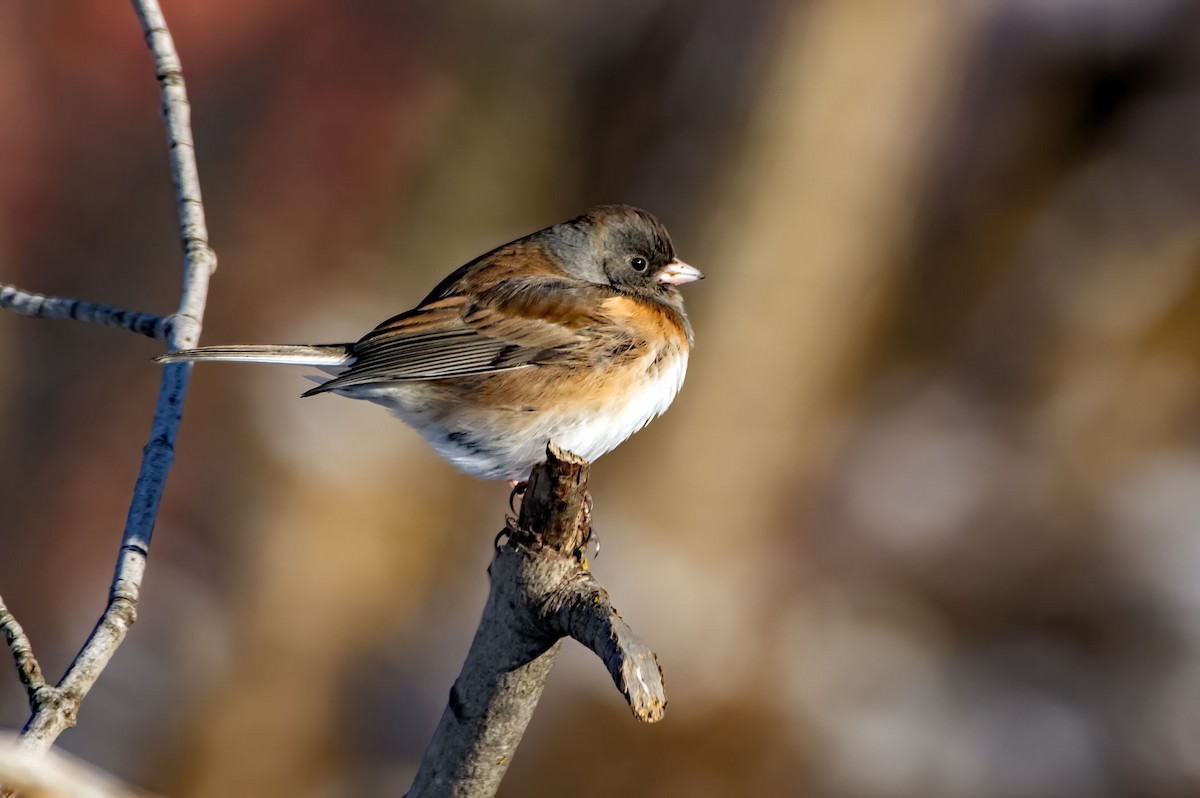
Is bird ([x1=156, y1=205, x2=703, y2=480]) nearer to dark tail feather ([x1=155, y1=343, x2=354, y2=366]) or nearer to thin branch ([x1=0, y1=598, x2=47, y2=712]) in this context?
dark tail feather ([x1=155, y1=343, x2=354, y2=366])

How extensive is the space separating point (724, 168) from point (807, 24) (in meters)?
0.79

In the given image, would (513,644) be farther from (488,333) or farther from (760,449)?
(760,449)

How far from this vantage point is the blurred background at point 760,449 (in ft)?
17.9

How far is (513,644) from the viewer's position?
1988 millimetres

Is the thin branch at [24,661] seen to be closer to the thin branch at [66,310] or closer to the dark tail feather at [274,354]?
the dark tail feather at [274,354]

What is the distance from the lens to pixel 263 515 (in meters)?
5.93

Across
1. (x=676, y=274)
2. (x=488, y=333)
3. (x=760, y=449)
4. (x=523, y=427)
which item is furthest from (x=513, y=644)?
(x=760, y=449)

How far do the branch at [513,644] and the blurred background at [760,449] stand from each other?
11.1 ft

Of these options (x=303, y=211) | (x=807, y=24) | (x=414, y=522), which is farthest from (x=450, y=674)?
(x=807, y=24)

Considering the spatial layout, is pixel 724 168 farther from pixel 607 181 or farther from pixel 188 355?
pixel 188 355

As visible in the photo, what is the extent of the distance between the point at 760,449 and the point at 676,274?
2.57m

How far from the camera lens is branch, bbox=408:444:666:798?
1975 mm

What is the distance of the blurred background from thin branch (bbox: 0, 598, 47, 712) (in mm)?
3807

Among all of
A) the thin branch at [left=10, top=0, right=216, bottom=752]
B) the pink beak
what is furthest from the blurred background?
the thin branch at [left=10, top=0, right=216, bottom=752]
